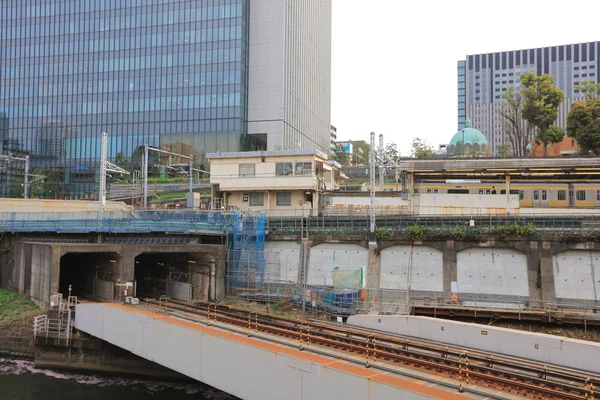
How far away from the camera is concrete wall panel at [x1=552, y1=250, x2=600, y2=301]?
2984cm

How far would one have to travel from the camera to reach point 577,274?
100 ft

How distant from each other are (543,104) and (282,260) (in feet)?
147

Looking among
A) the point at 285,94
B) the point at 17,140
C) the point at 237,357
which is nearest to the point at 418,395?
the point at 237,357

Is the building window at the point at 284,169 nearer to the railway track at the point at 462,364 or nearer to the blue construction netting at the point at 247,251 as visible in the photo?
the blue construction netting at the point at 247,251

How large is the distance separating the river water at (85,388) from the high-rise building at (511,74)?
161m

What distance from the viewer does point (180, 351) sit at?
20.9 m

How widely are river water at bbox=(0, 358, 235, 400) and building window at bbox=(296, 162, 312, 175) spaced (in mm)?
22746

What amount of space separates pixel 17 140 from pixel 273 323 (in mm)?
88239

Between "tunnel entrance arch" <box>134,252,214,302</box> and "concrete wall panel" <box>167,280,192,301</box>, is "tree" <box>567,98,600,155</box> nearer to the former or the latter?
"tunnel entrance arch" <box>134,252,214,302</box>

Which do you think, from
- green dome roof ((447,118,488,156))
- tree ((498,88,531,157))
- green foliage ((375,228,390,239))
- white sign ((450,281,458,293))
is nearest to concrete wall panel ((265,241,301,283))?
green foliage ((375,228,390,239))

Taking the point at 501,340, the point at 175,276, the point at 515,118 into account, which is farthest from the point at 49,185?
the point at 501,340

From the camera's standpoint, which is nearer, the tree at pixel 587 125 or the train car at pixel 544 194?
the train car at pixel 544 194

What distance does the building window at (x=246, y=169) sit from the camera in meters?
→ 45.0

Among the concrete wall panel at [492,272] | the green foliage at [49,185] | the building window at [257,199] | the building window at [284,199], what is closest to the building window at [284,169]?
the building window at [284,199]
